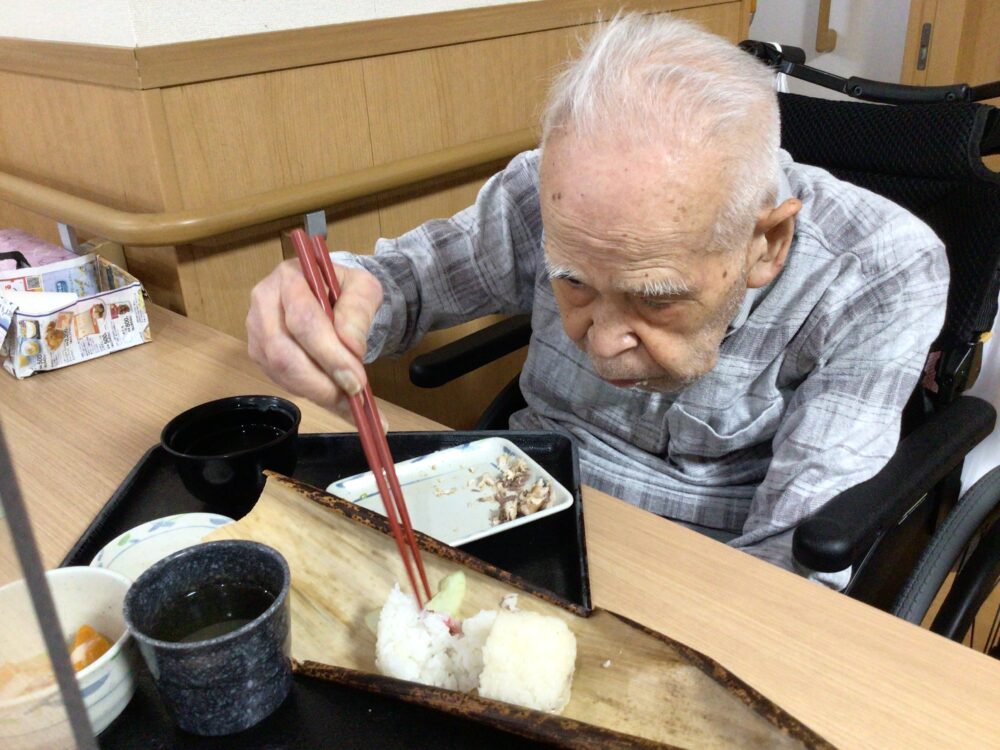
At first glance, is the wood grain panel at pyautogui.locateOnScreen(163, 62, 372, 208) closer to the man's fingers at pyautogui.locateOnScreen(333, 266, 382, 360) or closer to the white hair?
the man's fingers at pyautogui.locateOnScreen(333, 266, 382, 360)

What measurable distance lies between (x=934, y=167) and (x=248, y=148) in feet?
4.04

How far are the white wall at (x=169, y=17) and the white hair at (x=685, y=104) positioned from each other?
2.35ft

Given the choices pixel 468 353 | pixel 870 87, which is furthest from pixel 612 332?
pixel 870 87

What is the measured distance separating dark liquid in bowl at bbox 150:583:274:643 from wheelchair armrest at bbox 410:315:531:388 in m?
0.79

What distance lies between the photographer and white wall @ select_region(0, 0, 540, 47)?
141cm

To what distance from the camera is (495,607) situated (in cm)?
82

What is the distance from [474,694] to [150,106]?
1.18m

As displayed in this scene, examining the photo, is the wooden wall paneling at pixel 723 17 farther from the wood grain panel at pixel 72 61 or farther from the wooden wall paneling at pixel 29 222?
the wooden wall paneling at pixel 29 222

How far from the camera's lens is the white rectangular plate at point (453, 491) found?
1.03m

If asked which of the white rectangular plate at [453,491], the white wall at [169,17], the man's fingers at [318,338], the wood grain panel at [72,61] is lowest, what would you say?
the white rectangular plate at [453,491]

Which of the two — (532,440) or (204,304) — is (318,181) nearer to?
(204,304)

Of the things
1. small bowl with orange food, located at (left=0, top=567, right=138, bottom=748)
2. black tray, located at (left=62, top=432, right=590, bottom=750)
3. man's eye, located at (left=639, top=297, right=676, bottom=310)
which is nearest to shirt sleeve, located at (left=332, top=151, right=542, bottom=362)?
black tray, located at (left=62, top=432, right=590, bottom=750)

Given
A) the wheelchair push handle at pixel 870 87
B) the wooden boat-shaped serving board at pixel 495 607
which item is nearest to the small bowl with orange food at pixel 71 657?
the wooden boat-shaped serving board at pixel 495 607

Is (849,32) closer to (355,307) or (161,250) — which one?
(161,250)
